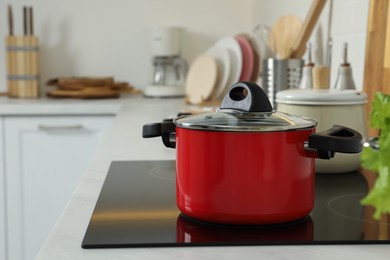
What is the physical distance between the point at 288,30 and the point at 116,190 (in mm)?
1244

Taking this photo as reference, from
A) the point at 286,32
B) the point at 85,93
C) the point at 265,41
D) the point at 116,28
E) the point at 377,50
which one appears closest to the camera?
the point at 377,50

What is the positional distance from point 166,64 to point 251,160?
7.80 feet

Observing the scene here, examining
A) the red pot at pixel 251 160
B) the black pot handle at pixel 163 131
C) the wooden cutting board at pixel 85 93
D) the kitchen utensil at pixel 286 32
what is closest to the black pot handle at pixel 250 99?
the red pot at pixel 251 160

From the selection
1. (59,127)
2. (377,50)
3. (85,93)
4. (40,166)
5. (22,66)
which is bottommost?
(40,166)

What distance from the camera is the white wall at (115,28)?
10.4 feet

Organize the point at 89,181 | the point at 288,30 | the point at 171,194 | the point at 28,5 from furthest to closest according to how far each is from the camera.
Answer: the point at 28,5 < the point at 288,30 < the point at 89,181 < the point at 171,194

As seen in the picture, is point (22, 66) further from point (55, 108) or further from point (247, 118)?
point (247, 118)

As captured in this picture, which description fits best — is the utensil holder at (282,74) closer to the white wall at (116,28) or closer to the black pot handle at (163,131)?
the black pot handle at (163,131)

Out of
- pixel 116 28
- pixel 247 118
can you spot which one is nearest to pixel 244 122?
pixel 247 118

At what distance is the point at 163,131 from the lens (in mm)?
894

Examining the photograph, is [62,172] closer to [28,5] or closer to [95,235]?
[28,5]

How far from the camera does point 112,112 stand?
8.66 ft

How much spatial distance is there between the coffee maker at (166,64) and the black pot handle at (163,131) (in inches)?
81.9

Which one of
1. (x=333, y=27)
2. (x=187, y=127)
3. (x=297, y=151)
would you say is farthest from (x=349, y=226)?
(x=333, y=27)
